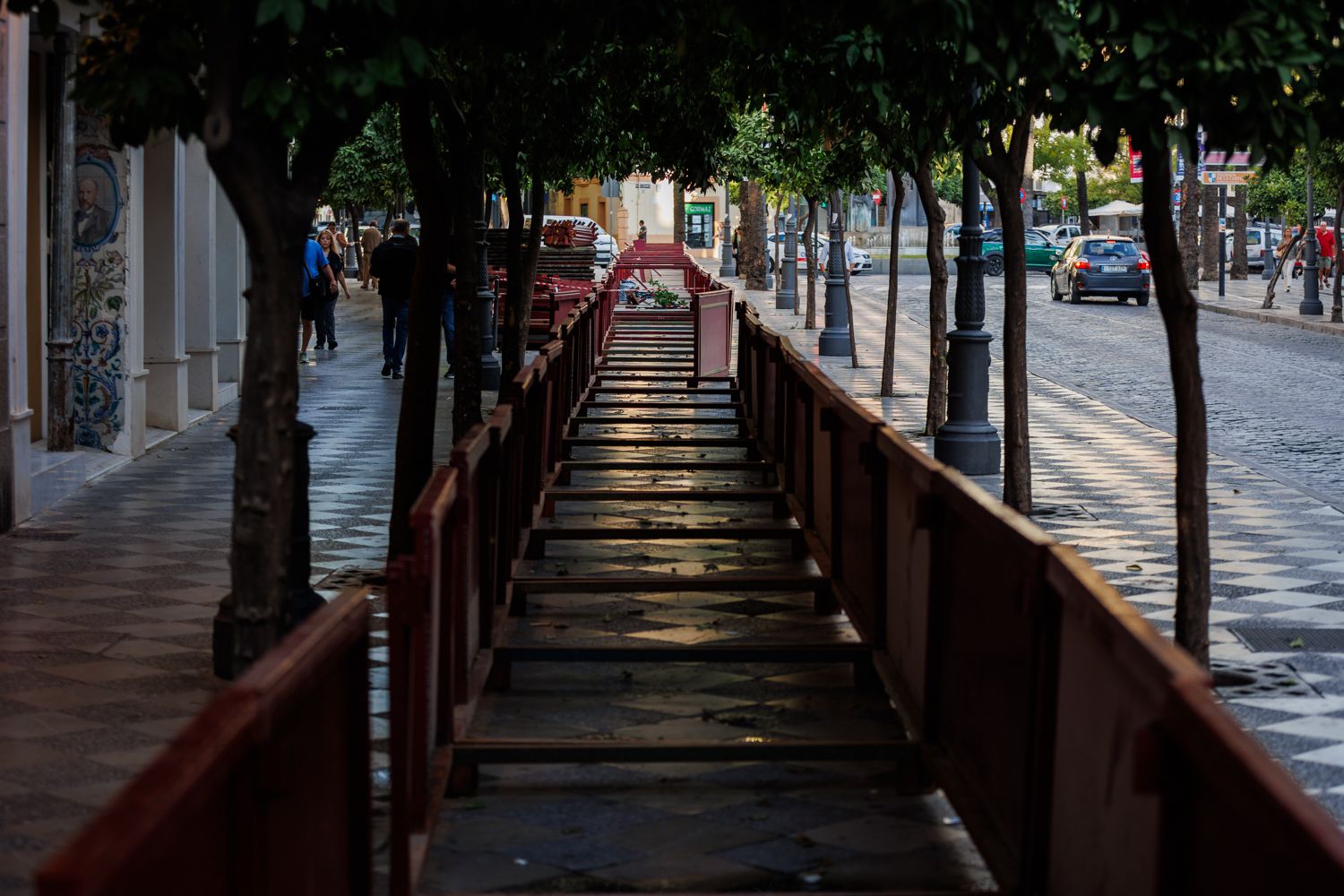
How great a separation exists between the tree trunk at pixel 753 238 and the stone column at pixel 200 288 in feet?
102

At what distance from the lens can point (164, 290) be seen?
16797mm

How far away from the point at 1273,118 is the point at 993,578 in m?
2.31

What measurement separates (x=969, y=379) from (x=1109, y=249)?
98.5ft

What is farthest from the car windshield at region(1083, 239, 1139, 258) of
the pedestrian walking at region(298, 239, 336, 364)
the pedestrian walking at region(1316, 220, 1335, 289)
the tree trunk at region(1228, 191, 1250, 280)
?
the pedestrian walking at region(298, 239, 336, 364)

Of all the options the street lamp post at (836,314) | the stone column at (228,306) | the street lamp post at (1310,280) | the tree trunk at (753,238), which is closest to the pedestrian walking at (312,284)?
the stone column at (228,306)

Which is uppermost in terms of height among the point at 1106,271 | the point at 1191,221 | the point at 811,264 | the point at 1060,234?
the point at 1060,234

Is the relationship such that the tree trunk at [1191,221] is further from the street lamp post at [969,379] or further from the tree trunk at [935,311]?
the street lamp post at [969,379]

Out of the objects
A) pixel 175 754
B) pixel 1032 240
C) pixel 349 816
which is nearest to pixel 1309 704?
pixel 349 816

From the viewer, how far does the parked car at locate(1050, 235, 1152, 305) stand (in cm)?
4306

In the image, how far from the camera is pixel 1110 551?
11.4 m

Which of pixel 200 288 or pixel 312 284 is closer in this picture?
pixel 200 288

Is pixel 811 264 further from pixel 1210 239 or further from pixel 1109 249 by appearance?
pixel 1210 239

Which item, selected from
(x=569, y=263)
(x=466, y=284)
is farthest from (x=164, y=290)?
(x=569, y=263)

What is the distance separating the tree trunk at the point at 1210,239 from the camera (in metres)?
52.5
